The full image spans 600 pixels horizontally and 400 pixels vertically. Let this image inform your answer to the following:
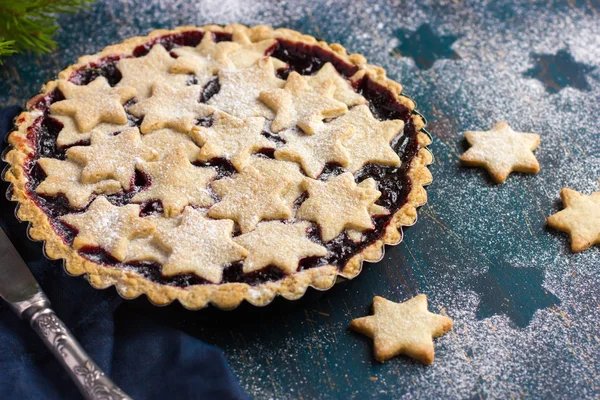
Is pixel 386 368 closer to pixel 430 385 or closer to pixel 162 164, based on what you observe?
pixel 430 385

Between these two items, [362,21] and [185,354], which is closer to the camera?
[185,354]

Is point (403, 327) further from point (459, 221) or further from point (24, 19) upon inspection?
point (24, 19)

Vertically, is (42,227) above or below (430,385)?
above

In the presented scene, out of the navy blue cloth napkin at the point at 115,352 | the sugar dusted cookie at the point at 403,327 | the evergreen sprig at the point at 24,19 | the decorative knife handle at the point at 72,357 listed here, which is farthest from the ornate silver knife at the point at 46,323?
the evergreen sprig at the point at 24,19

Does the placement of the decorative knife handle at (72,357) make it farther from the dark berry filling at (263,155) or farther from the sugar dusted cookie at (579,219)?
the sugar dusted cookie at (579,219)

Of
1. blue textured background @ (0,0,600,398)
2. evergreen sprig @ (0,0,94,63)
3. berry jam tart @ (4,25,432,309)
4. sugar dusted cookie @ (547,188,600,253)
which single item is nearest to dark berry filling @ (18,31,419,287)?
berry jam tart @ (4,25,432,309)

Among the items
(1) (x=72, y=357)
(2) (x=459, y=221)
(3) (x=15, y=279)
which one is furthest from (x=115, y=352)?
(2) (x=459, y=221)

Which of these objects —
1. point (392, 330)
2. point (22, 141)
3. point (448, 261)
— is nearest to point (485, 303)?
point (448, 261)
